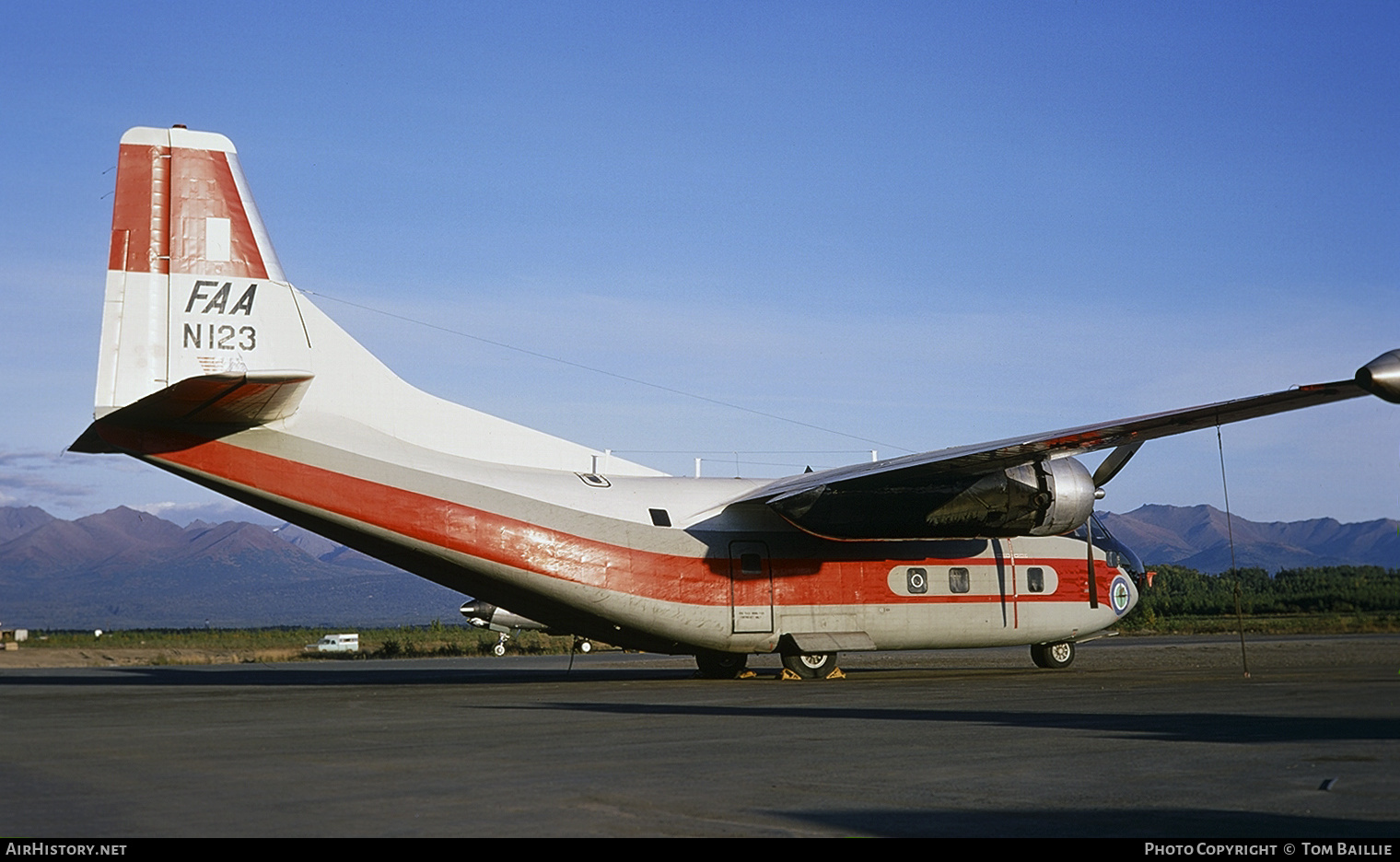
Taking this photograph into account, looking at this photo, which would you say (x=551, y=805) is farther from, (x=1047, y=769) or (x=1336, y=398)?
(x=1336, y=398)

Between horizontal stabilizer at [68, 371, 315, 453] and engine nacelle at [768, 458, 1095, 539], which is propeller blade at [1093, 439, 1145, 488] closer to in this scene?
engine nacelle at [768, 458, 1095, 539]

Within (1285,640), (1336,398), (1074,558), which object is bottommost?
(1285,640)

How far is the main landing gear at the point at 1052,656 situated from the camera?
22672 millimetres

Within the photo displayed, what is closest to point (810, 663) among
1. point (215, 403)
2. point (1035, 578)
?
point (1035, 578)

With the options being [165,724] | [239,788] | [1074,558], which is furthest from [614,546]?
[239,788]

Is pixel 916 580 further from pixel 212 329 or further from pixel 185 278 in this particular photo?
pixel 185 278

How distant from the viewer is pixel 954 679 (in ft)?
62.9

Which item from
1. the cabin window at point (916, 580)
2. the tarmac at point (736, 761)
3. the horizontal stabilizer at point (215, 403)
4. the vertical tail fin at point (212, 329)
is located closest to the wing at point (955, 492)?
the cabin window at point (916, 580)

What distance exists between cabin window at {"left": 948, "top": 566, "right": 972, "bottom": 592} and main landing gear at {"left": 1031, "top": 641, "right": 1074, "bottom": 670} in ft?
8.15

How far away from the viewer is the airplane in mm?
16047

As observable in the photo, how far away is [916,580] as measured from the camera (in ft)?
68.2

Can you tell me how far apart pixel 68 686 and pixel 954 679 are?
15.2 meters

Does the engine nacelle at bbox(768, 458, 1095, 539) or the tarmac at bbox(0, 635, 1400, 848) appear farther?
the engine nacelle at bbox(768, 458, 1095, 539)

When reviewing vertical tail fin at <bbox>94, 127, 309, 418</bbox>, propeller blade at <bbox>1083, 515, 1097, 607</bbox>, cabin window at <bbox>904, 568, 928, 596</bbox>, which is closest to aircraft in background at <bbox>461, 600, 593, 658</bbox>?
cabin window at <bbox>904, 568, 928, 596</bbox>
